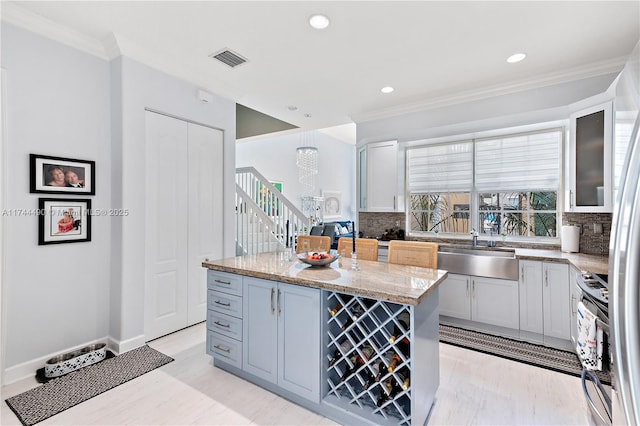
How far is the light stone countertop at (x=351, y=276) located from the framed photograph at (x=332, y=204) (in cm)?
721

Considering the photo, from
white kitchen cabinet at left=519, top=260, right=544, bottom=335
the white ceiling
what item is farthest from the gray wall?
white kitchen cabinet at left=519, top=260, right=544, bottom=335

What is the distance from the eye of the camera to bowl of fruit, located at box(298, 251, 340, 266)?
97.0 inches

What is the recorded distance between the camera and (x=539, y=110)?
3480 millimetres

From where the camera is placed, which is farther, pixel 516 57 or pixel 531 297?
pixel 531 297

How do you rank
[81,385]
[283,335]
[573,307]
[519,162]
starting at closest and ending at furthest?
[283,335], [81,385], [573,307], [519,162]

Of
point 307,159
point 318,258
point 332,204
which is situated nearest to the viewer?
point 318,258

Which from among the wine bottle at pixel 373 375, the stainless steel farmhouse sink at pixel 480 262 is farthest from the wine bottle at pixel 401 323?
the stainless steel farmhouse sink at pixel 480 262

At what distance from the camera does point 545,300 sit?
3115 millimetres

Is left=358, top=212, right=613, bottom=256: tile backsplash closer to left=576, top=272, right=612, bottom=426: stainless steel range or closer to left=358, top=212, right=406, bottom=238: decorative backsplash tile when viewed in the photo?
left=358, top=212, right=406, bottom=238: decorative backsplash tile

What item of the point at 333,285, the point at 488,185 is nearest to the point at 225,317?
the point at 333,285

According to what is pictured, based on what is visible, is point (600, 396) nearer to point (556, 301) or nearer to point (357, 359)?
point (357, 359)

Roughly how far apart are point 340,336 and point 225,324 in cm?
105

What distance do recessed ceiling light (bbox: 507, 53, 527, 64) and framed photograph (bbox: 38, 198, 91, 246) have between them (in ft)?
13.9

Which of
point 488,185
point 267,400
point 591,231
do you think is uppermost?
point 488,185
